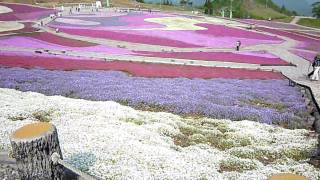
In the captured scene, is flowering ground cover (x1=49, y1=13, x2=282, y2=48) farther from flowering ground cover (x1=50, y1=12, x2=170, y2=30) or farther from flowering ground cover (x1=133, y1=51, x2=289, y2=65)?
flowering ground cover (x1=133, y1=51, x2=289, y2=65)

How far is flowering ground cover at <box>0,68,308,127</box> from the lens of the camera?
23797 mm

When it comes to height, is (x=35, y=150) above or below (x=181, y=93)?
above

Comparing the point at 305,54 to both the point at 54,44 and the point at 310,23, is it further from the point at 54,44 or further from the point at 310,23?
the point at 310,23

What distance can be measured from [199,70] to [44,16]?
230 feet

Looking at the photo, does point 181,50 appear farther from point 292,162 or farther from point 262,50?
point 292,162

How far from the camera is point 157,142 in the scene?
686 inches

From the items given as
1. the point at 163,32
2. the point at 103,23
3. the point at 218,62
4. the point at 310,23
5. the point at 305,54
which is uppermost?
the point at 103,23

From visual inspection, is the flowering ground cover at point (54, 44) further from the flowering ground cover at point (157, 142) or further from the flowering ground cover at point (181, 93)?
the flowering ground cover at point (157, 142)

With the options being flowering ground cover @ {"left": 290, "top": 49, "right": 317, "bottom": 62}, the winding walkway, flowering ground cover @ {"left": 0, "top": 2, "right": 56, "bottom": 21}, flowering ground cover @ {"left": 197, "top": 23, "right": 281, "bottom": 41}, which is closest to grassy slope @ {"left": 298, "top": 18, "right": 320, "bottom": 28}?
flowering ground cover @ {"left": 197, "top": 23, "right": 281, "bottom": 41}

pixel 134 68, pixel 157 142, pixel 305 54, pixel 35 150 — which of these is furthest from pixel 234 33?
pixel 35 150

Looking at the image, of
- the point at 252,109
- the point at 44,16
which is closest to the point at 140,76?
the point at 252,109

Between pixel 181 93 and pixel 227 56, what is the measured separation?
2890cm

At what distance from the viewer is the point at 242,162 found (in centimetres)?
1595

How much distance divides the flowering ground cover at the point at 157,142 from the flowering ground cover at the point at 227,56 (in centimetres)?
3079
